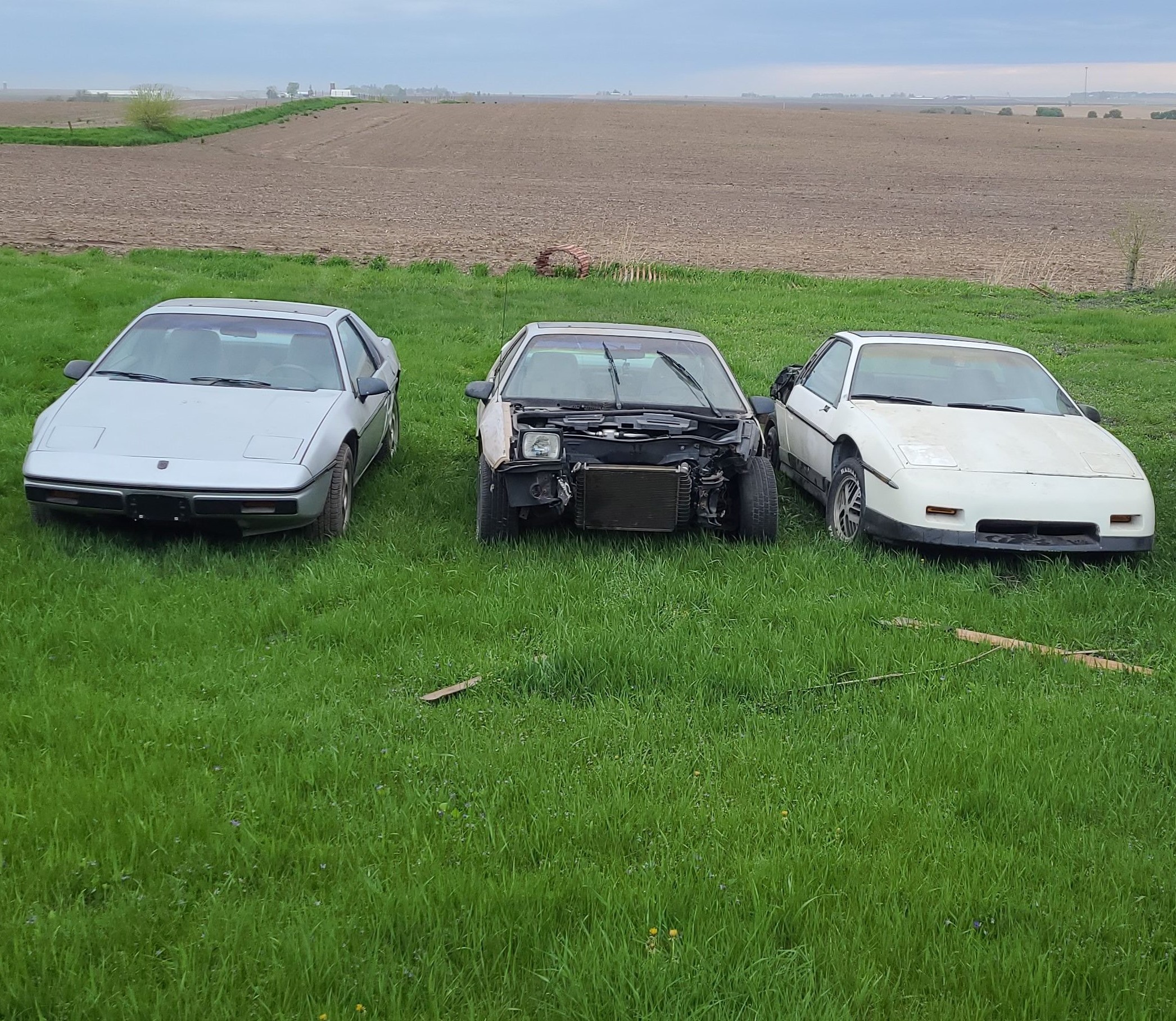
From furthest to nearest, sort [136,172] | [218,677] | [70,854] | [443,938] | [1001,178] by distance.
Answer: [1001,178] → [136,172] → [218,677] → [70,854] → [443,938]

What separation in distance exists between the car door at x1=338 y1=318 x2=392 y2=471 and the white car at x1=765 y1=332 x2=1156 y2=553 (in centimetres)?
327

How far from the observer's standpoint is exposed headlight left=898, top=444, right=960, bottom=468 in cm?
711

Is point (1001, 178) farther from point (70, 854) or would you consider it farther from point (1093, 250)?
point (70, 854)

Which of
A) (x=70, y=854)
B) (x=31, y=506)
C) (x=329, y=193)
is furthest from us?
(x=329, y=193)

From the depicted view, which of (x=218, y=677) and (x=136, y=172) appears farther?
(x=136, y=172)

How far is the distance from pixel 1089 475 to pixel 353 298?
12.6 m

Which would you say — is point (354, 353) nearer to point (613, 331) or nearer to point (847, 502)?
point (613, 331)

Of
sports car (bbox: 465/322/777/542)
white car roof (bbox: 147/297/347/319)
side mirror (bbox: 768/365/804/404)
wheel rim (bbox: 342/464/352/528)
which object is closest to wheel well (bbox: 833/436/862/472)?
sports car (bbox: 465/322/777/542)

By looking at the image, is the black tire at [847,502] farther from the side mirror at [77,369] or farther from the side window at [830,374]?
the side mirror at [77,369]

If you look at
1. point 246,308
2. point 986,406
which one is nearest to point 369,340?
point 246,308

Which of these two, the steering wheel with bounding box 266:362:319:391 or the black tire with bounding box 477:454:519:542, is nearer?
the black tire with bounding box 477:454:519:542

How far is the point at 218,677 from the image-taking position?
4.94 m

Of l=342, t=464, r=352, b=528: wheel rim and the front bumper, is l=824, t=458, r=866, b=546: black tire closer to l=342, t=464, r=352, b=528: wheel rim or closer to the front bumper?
l=342, t=464, r=352, b=528: wheel rim

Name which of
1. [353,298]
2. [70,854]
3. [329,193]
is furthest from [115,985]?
[329,193]
